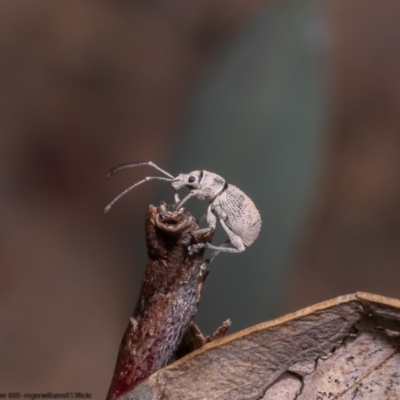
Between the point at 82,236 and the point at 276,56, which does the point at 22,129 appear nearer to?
the point at 82,236

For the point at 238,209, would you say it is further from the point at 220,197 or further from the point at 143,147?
the point at 143,147

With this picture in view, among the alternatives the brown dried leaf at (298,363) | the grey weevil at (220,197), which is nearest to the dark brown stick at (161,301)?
the brown dried leaf at (298,363)

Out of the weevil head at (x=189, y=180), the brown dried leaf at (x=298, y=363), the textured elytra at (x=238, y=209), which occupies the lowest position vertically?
the brown dried leaf at (x=298, y=363)

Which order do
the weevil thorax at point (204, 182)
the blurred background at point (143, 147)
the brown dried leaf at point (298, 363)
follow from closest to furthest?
the brown dried leaf at point (298, 363)
the weevil thorax at point (204, 182)
the blurred background at point (143, 147)

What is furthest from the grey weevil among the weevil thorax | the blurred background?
the blurred background

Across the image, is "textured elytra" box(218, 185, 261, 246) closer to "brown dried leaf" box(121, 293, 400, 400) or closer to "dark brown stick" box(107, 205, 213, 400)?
"dark brown stick" box(107, 205, 213, 400)

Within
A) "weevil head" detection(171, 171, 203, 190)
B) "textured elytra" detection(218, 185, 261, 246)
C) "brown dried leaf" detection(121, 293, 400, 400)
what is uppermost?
"weevil head" detection(171, 171, 203, 190)

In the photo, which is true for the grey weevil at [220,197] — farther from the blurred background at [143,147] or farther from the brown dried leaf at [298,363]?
the brown dried leaf at [298,363]
